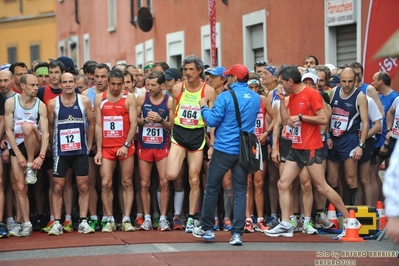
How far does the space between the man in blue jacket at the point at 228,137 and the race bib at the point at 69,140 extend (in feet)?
7.00

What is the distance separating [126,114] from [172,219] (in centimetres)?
161

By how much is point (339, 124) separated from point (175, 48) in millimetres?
17832

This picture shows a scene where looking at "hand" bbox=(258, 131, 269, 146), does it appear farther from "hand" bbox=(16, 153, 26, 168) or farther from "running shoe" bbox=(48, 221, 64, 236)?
"hand" bbox=(16, 153, 26, 168)

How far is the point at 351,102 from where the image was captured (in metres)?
13.1

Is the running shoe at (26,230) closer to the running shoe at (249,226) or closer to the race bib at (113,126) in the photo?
the race bib at (113,126)

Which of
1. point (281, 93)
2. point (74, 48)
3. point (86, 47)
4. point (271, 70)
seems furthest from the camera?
point (74, 48)

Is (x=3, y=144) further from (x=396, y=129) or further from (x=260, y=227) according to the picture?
(x=396, y=129)

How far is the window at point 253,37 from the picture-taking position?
24.3 metres

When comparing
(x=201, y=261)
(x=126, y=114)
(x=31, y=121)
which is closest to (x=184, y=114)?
(x=126, y=114)

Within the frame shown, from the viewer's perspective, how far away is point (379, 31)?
728 inches

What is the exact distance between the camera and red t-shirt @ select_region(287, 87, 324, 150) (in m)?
12.1

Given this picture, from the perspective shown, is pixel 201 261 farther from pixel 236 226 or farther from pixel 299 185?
pixel 299 185

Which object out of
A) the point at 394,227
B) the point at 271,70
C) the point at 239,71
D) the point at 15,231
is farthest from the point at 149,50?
the point at 394,227

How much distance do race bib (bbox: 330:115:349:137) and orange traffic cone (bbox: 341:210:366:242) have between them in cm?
172
